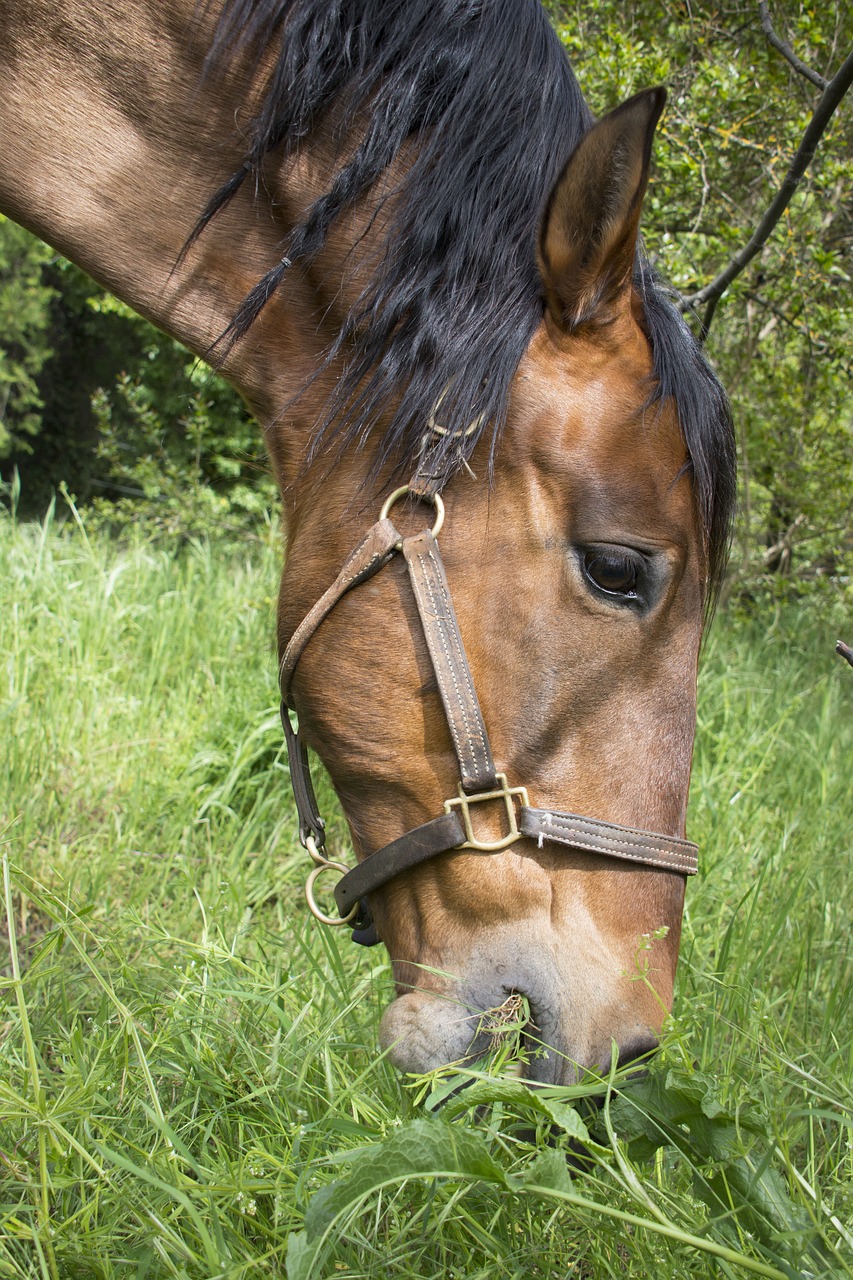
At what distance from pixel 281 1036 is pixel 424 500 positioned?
1029 millimetres

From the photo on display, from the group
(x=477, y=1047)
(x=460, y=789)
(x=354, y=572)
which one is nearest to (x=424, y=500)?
(x=354, y=572)

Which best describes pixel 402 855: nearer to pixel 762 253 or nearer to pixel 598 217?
pixel 598 217

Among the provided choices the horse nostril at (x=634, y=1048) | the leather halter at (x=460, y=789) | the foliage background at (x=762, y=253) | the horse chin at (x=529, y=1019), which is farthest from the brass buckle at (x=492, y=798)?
the foliage background at (x=762, y=253)

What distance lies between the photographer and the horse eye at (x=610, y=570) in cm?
153

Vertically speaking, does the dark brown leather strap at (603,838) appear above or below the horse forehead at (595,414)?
below

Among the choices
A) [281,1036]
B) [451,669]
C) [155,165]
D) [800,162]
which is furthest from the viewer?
[800,162]

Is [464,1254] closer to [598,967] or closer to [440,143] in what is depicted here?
[598,967]

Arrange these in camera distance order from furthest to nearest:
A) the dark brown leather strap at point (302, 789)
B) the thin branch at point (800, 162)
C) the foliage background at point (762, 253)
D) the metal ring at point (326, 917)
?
the foliage background at point (762, 253) → the thin branch at point (800, 162) → the dark brown leather strap at point (302, 789) → the metal ring at point (326, 917)

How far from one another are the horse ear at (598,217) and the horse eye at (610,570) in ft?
1.40

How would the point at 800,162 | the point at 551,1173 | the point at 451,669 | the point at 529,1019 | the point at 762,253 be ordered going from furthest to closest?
1. the point at 762,253
2. the point at 800,162
3. the point at 451,669
4. the point at 529,1019
5. the point at 551,1173

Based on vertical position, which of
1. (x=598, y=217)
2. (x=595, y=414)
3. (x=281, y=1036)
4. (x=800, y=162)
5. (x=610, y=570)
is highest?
(x=800, y=162)

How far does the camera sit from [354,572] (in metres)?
1.59

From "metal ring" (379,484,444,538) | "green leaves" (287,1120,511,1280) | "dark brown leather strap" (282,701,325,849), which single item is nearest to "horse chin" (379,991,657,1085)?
"green leaves" (287,1120,511,1280)

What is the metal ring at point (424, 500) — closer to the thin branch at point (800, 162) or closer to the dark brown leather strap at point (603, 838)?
the dark brown leather strap at point (603, 838)
